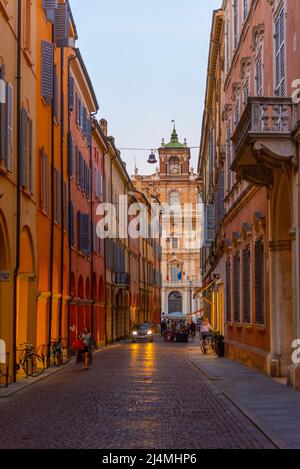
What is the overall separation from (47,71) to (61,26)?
2955 millimetres

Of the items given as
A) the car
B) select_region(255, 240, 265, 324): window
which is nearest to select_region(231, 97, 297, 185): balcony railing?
select_region(255, 240, 265, 324): window

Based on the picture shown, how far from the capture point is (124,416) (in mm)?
15297

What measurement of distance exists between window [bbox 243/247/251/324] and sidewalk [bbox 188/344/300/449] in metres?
1.76

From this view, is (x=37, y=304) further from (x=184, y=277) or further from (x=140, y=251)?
(x=184, y=277)

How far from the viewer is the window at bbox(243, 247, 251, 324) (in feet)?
95.1

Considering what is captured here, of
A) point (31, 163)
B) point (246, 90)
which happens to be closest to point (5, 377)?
point (31, 163)

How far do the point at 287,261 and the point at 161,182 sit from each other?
92.4m

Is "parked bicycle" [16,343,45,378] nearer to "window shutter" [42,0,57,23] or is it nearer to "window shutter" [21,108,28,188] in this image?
"window shutter" [21,108,28,188]

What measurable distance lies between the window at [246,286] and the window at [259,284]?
1.99 metres

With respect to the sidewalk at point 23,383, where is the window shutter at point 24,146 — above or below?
above

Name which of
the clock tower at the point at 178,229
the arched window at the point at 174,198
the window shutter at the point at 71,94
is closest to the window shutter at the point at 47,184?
the window shutter at the point at 71,94

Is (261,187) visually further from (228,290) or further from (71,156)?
(71,156)

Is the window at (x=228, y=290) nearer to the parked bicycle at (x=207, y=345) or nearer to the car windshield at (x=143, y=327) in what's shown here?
the parked bicycle at (x=207, y=345)

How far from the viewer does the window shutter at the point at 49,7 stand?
2852 cm
